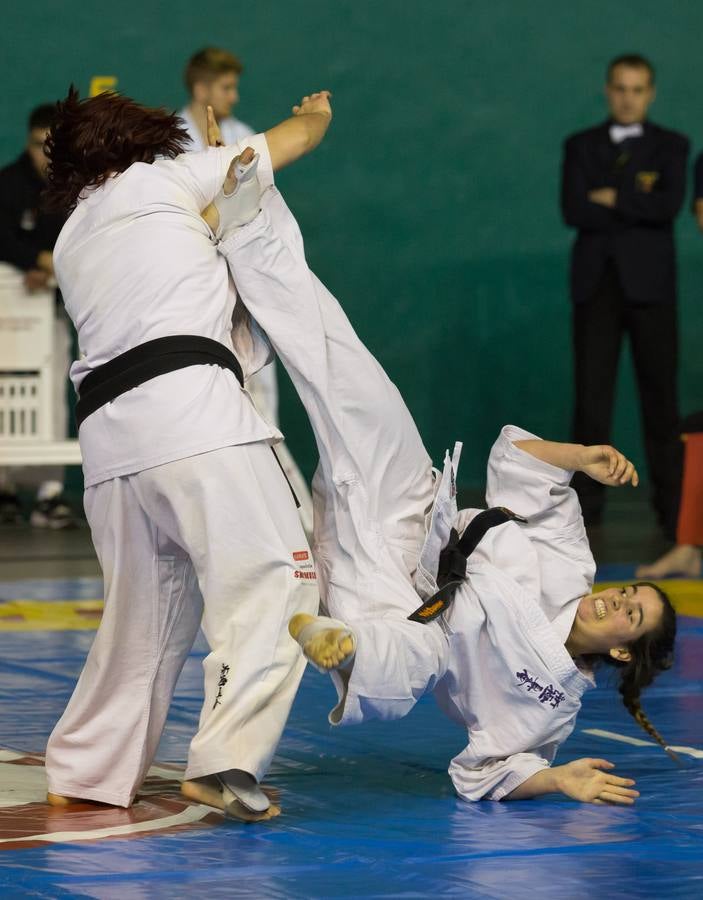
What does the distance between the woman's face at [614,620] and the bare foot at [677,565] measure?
2.77 meters

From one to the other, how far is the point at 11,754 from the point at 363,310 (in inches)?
234

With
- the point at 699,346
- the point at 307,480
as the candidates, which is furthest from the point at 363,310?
the point at 699,346

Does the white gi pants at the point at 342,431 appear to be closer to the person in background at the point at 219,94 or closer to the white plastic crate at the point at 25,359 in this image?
the person in background at the point at 219,94

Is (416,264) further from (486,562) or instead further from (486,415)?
(486,562)

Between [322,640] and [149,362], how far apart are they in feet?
2.07

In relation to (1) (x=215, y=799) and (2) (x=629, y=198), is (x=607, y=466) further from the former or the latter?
(2) (x=629, y=198)

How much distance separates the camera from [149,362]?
306cm

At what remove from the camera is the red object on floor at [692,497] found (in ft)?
20.4

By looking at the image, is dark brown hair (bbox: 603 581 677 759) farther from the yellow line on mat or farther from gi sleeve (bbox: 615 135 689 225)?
gi sleeve (bbox: 615 135 689 225)

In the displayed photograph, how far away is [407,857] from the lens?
2.77 m

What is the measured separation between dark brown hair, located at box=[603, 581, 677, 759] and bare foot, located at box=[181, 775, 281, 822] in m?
0.77

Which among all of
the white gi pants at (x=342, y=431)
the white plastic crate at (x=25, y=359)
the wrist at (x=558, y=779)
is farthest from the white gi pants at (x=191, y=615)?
the white plastic crate at (x=25, y=359)

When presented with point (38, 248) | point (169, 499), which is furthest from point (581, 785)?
point (38, 248)

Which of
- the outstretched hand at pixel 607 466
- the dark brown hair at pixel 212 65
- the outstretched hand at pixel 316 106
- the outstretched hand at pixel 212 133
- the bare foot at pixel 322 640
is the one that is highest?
the dark brown hair at pixel 212 65
